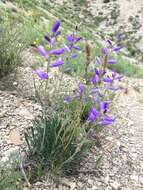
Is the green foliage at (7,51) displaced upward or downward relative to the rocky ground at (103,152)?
upward

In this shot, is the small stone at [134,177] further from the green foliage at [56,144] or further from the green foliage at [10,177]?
the green foliage at [10,177]

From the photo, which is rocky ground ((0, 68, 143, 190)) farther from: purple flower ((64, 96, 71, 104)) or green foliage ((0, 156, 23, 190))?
purple flower ((64, 96, 71, 104))

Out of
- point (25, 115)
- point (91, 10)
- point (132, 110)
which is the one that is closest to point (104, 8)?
point (91, 10)

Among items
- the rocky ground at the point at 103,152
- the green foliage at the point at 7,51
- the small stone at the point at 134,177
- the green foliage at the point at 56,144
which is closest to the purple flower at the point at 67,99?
the green foliage at the point at 56,144

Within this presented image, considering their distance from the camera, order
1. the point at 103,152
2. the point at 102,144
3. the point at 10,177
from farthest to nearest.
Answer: the point at 102,144, the point at 103,152, the point at 10,177

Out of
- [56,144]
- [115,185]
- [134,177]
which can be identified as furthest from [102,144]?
[56,144]

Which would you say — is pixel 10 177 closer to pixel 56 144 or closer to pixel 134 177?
pixel 56 144

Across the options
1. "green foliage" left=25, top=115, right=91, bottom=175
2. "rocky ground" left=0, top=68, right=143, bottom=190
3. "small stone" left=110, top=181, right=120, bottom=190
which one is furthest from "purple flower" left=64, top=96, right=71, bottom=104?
"small stone" left=110, top=181, right=120, bottom=190

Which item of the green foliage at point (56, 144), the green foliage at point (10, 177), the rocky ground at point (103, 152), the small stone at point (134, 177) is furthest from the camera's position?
the small stone at point (134, 177)
